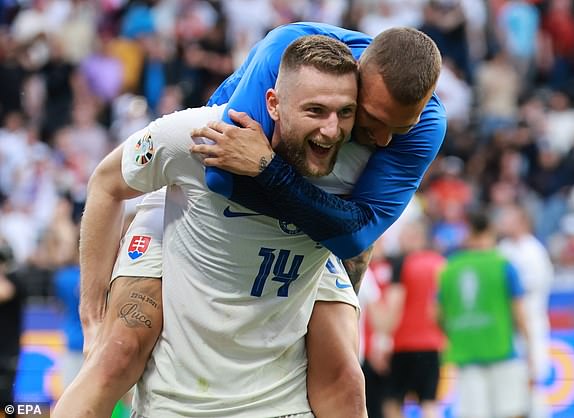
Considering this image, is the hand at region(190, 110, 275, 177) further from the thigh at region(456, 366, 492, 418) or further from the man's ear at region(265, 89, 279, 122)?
the thigh at region(456, 366, 492, 418)

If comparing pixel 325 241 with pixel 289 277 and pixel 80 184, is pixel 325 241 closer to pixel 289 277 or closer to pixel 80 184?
pixel 289 277

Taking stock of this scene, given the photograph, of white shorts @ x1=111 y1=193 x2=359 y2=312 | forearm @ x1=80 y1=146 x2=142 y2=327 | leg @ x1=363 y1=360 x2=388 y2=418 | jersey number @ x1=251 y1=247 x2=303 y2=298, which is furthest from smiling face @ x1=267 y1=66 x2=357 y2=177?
leg @ x1=363 y1=360 x2=388 y2=418

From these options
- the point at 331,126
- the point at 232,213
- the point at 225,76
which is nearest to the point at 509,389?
the point at 225,76

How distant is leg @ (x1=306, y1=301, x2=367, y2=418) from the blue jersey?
555mm

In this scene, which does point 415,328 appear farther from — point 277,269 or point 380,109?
point 380,109

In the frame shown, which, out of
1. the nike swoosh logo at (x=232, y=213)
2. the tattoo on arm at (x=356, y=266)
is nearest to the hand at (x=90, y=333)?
the nike swoosh logo at (x=232, y=213)

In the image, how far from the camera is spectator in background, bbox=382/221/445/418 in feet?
37.3

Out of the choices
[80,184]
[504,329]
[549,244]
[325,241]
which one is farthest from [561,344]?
[325,241]

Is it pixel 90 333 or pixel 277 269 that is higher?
pixel 277 269

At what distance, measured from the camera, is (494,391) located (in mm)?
11250

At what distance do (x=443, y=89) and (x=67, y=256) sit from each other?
5.85 metres

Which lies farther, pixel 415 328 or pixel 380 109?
pixel 415 328

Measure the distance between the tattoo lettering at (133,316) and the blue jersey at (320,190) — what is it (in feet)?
2.25

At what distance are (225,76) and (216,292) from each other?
10.9m
